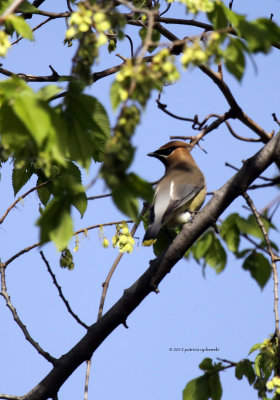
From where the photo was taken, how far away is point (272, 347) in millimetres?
3252

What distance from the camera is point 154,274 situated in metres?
3.90

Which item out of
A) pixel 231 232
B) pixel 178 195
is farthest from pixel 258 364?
pixel 178 195

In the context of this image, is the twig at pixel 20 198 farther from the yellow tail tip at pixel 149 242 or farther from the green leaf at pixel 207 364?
the green leaf at pixel 207 364

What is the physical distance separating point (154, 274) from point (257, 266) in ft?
2.60

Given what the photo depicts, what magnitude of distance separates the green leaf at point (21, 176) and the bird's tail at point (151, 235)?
115 cm

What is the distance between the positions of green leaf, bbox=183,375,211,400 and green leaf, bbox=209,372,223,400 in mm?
26

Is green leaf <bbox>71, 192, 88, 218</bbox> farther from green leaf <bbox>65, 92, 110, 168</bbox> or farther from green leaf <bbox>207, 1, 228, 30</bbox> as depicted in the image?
green leaf <bbox>207, 1, 228, 30</bbox>

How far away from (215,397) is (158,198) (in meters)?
2.60

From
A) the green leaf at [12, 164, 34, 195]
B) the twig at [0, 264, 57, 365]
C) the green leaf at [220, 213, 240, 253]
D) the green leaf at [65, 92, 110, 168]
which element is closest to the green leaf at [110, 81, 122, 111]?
the green leaf at [65, 92, 110, 168]

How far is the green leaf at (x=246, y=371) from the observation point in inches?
145

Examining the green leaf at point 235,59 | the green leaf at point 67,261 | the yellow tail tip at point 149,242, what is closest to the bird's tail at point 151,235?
the yellow tail tip at point 149,242

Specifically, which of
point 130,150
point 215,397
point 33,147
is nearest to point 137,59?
point 130,150

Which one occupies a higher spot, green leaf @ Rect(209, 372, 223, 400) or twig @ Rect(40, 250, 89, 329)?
twig @ Rect(40, 250, 89, 329)

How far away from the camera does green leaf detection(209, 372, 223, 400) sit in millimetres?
3822
